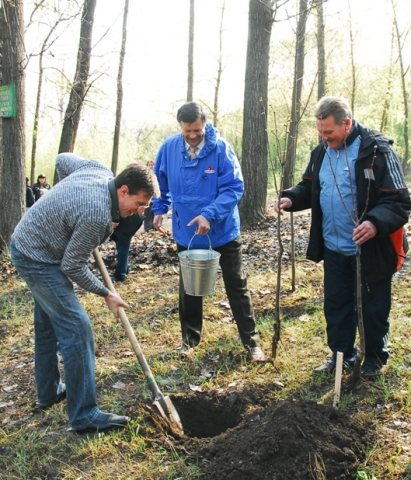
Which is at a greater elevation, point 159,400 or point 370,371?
point 370,371

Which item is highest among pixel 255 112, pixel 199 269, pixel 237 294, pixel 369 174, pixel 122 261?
pixel 255 112

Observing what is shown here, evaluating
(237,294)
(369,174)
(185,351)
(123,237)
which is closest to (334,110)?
(369,174)

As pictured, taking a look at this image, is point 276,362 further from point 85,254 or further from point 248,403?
point 85,254

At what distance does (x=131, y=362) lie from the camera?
443 centimetres

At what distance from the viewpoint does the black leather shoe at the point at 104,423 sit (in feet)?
10.8

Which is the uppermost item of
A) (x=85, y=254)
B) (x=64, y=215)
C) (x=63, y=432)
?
(x=64, y=215)

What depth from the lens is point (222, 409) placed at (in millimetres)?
3570

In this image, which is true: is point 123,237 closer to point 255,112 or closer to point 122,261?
Result: point 122,261

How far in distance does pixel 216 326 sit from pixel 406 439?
2436 mm

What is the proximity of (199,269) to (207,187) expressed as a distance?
73cm

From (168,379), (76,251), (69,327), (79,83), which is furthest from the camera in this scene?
(79,83)

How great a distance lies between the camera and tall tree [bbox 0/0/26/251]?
26.6ft

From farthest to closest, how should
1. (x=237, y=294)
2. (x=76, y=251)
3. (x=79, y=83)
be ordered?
(x=79, y=83) < (x=237, y=294) < (x=76, y=251)

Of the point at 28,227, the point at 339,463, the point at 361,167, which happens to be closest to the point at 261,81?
the point at 361,167
